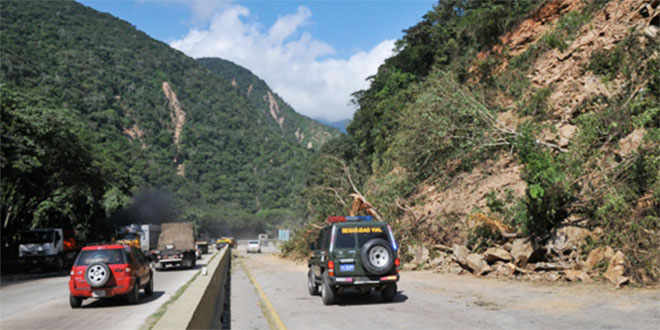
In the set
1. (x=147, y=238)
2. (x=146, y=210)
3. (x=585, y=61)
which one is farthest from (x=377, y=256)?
(x=146, y=210)

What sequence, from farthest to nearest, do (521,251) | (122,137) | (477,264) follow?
(122,137) < (477,264) < (521,251)

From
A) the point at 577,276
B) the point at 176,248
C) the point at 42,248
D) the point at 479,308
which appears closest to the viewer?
the point at 479,308

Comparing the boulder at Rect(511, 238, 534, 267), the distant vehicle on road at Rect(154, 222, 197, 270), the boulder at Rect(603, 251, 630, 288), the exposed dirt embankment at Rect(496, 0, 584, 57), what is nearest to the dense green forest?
the distant vehicle on road at Rect(154, 222, 197, 270)

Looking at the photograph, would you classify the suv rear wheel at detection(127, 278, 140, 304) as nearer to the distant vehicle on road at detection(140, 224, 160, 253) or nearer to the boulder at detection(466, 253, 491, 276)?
the boulder at detection(466, 253, 491, 276)

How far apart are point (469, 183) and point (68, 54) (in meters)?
122

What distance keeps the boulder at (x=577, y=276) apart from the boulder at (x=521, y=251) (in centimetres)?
143

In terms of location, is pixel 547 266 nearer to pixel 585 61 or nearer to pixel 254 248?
pixel 585 61

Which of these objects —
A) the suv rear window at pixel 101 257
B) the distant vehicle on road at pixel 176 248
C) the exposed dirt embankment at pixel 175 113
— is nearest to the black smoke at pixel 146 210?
the distant vehicle on road at pixel 176 248

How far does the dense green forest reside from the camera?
113 ft

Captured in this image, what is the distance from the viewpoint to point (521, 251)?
611 inches

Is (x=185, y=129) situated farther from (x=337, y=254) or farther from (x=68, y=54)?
(x=337, y=254)

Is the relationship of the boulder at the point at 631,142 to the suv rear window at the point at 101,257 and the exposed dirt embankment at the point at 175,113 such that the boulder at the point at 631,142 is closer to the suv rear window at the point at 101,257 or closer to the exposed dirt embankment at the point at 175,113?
the suv rear window at the point at 101,257

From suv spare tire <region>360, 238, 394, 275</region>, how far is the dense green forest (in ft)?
73.9

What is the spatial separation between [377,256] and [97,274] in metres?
7.12
